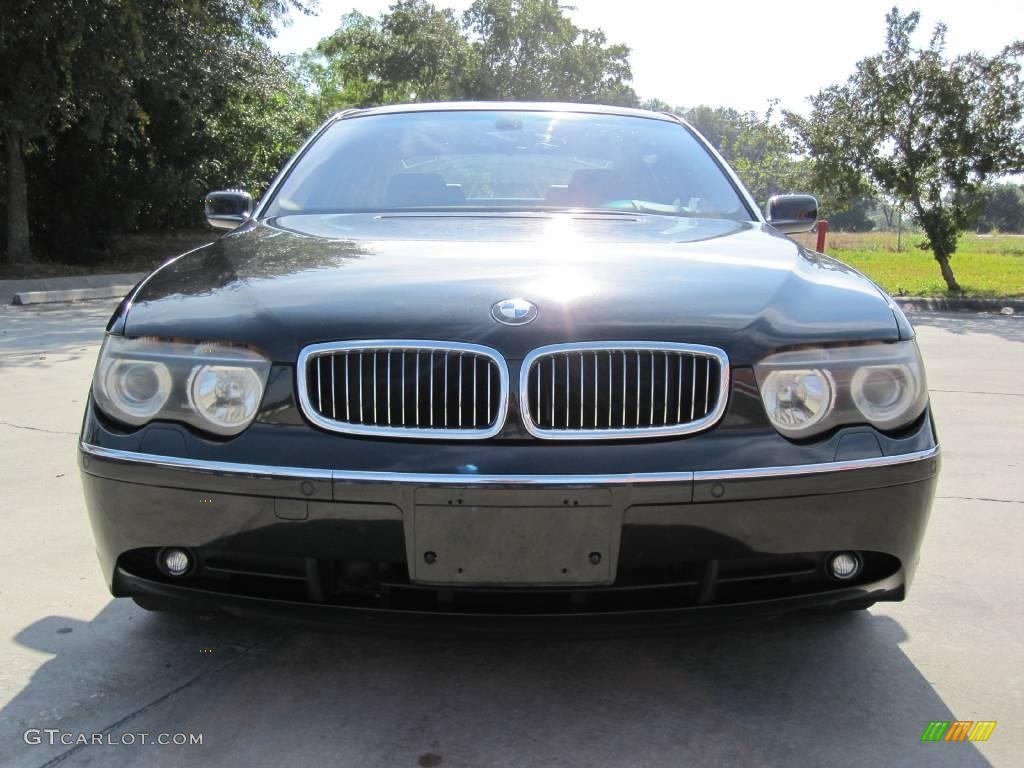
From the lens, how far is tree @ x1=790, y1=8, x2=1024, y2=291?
14695 mm

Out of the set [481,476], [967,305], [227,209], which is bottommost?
[967,305]

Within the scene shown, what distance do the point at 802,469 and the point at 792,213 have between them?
5.91 feet

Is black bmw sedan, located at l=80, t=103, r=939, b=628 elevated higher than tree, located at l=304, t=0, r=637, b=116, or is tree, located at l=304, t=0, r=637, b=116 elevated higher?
tree, located at l=304, t=0, r=637, b=116

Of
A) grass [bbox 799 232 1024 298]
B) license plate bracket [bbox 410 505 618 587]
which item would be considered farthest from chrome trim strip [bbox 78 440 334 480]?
grass [bbox 799 232 1024 298]

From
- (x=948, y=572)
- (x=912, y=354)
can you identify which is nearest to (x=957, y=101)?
(x=948, y=572)

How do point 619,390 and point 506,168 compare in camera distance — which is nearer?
point 619,390

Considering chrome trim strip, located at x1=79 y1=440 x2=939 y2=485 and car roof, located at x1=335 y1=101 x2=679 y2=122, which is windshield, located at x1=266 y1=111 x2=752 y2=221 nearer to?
car roof, located at x1=335 y1=101 x2=679 y2=122

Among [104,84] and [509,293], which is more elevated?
[104,84]

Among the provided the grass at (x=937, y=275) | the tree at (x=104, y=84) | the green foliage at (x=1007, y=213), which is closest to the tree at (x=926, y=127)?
the grass at (x=937, y=275)

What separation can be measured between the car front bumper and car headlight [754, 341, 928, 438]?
10 cm

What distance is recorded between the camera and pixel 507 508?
1961mm

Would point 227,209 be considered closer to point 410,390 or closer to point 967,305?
point 410,390

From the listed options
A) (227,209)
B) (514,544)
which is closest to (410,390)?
(514,544)

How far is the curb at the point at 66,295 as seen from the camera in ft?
42.8
